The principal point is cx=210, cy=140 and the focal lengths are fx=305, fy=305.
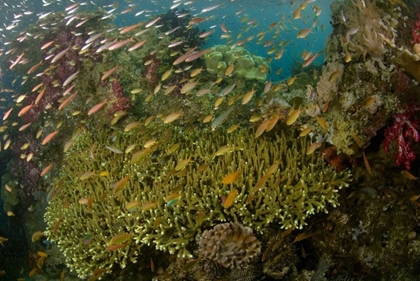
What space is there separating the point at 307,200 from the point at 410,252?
1548 millimetres

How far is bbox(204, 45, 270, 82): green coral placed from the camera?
10109mm

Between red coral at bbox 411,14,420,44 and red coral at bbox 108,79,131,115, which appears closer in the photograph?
red coral at bbox 411,14,420,44

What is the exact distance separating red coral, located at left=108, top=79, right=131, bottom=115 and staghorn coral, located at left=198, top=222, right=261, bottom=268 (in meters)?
A: 5.12

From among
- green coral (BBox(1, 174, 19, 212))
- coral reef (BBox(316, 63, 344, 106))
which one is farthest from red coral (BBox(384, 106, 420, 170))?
green coral (BBox(1, 174, 19, 212))

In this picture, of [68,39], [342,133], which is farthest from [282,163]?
[68,39]

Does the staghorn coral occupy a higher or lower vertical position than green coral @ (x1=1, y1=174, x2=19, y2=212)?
higher

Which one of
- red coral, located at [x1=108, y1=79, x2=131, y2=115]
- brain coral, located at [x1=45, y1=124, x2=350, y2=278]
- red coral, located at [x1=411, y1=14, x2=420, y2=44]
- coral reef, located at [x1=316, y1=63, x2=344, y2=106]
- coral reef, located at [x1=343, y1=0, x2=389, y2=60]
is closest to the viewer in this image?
brain coral, located at [x1=45, y1=124, x2=350, y2=278]

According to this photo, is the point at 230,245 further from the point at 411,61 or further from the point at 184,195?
the point at 411,61

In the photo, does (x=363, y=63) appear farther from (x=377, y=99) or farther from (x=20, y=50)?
(x=20, y=50)

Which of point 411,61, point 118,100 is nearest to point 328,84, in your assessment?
point 411,61

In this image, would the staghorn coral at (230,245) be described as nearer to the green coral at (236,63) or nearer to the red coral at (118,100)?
the red coral at (118,100)

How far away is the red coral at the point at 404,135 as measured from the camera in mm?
4289

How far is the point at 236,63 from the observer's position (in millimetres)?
10344

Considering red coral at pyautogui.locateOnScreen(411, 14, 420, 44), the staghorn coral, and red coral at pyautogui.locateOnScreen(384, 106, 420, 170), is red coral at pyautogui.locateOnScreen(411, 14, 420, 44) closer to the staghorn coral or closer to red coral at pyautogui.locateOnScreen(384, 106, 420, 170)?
red coral at pyautogui.locateOnScreen(384, 106, 420, 170)
